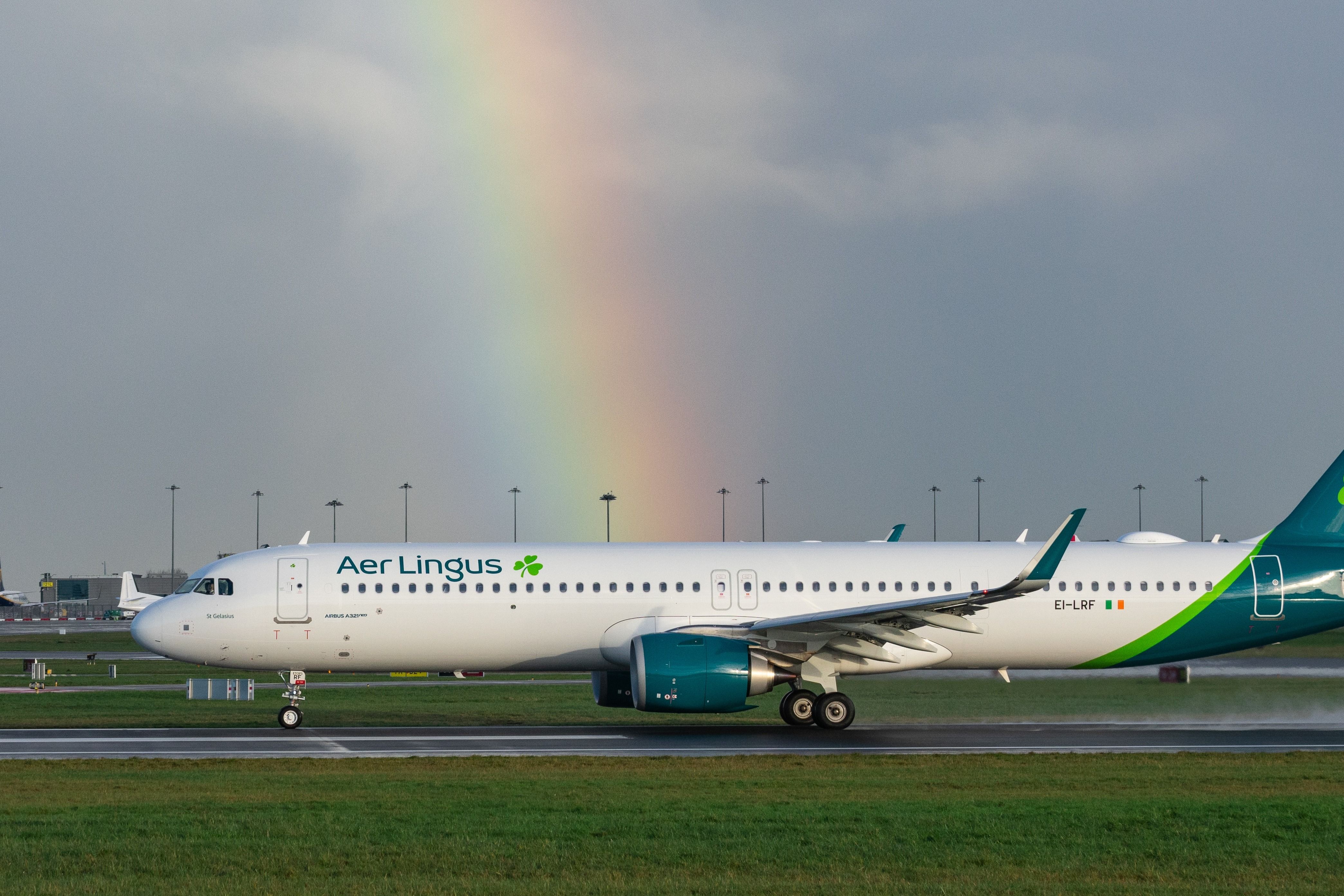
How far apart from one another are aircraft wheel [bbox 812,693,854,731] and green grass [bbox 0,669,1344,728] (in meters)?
2.03

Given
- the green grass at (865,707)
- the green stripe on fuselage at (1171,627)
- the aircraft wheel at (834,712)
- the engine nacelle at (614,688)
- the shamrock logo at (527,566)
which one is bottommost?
the green grass at (865,707)

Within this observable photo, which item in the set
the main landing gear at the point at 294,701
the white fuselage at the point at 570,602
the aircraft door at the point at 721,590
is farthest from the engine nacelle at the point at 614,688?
the main landing gear at the point at 294,701

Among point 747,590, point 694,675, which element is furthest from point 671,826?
Answer: point 747,590

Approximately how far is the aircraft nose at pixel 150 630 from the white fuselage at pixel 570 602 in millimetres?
30

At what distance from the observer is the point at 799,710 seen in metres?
28.2

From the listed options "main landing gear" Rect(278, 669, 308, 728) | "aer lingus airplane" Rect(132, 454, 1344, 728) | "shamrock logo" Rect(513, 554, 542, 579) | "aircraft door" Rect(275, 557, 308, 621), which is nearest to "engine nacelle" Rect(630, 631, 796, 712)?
"aer lingus airplane" Rect(132, 454, 1344, 728)

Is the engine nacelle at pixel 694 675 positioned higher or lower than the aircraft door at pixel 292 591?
lower

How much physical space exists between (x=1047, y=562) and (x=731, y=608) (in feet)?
20.3

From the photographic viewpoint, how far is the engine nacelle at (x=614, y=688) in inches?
1150

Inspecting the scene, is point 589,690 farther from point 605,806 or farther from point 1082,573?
point 605,806

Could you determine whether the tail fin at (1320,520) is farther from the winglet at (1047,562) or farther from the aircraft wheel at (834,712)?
the aircraft wheel at (834,712)

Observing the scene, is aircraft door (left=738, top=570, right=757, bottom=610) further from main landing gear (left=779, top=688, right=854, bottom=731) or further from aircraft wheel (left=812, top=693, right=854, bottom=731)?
aircraft wheel (left=812, top=693, right=854, bottom=731)

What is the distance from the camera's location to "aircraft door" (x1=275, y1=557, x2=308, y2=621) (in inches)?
1121

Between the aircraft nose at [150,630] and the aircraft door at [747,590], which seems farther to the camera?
the aircraft door at [747,590]
